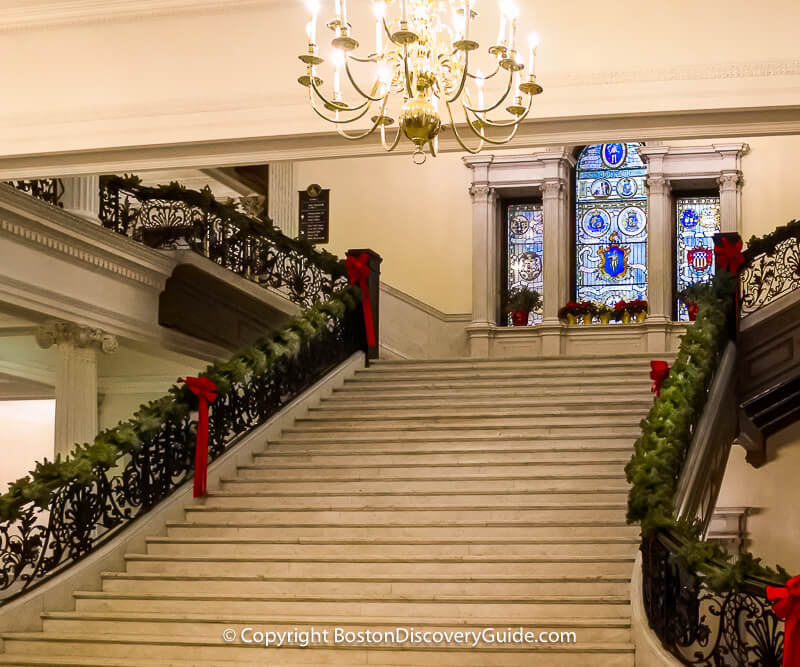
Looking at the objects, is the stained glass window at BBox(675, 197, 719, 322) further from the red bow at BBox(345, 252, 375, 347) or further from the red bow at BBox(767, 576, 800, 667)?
the red bow at BBox(767, 576, 800, 667)

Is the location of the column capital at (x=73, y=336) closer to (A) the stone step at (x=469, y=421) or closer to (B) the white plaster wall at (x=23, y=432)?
(A) the stone step at (x=469, y=421)

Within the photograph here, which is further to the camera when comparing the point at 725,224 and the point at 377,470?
→ the point at 725,224

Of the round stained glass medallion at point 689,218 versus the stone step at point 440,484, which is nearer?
the stone step at point 440,484

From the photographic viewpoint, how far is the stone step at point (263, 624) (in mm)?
8844

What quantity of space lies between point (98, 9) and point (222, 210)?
8233mm

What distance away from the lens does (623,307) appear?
18.9 meters

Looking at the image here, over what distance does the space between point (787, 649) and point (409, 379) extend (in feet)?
27.2

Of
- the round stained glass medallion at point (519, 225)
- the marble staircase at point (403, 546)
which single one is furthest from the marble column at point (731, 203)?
the marble staircase at point (403, 546)

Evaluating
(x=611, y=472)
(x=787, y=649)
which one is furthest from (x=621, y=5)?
(x=611, y=472)

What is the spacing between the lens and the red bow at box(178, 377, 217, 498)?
11784 millimetres

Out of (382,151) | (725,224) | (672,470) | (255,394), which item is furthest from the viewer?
(725,224)

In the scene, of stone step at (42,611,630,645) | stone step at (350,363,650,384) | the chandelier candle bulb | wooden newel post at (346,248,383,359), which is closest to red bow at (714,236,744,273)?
stone step at (350,363,650,384)

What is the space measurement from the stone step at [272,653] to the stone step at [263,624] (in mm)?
150

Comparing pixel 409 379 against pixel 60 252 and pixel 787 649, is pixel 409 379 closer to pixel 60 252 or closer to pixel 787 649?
pixel 60 252
